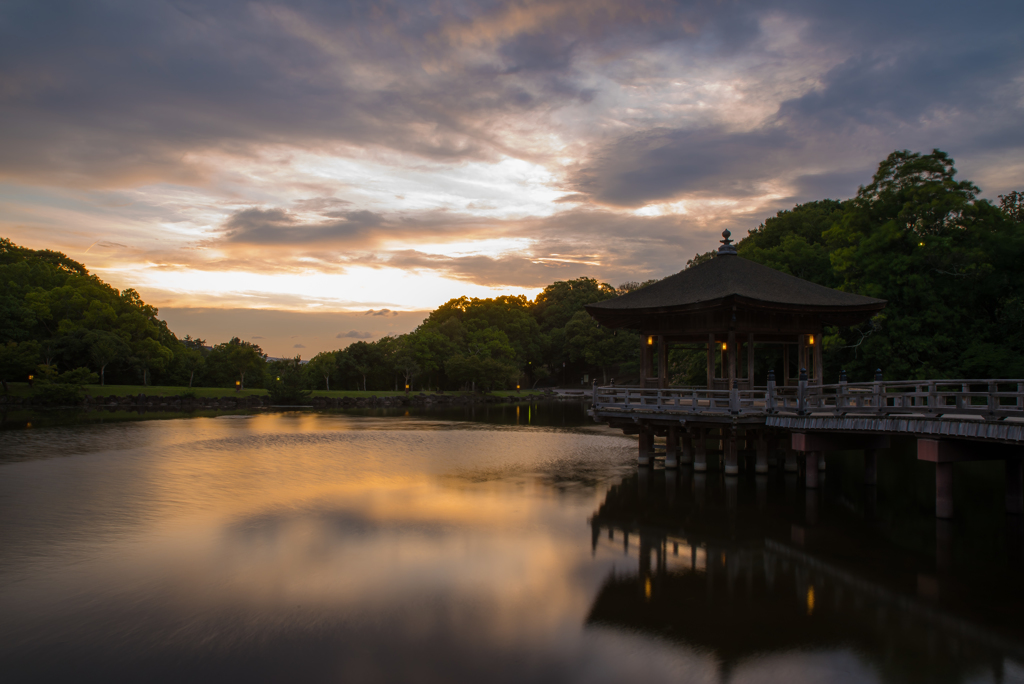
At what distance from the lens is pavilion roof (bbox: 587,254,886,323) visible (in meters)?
18.0

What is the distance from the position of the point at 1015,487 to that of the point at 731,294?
7525mm

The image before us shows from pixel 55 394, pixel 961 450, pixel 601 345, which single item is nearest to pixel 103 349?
pixel 55 394

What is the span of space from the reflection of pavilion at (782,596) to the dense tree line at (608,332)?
47.6 feet

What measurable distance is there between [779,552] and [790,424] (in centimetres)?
552

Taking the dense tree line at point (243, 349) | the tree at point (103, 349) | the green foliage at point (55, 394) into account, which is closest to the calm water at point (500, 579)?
the green foliage at point (55, 394)

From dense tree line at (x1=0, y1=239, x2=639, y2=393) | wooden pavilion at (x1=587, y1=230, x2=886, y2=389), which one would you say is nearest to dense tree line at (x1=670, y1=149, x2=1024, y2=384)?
wooden pavilion at (x1=587, y1=230, x2=886, y2=389)

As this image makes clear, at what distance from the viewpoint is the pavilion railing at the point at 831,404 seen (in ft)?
38.0

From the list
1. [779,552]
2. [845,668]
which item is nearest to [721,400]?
[779,552]

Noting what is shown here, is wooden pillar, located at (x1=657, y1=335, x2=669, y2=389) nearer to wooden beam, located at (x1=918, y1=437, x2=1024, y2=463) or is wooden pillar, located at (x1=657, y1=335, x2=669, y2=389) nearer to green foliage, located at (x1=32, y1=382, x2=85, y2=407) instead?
wooden beam, located at (x1=918, y1=437, x2=1024, y2=463)

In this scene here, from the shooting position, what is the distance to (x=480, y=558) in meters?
11.1

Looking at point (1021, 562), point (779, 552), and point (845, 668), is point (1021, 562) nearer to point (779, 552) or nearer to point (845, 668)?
point (779, 552)

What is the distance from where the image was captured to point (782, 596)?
910 cm

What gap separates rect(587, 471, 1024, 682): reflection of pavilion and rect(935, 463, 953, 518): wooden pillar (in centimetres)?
223

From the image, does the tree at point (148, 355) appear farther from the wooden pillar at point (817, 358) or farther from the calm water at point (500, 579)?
the wooden pillar at point (817, 358)
